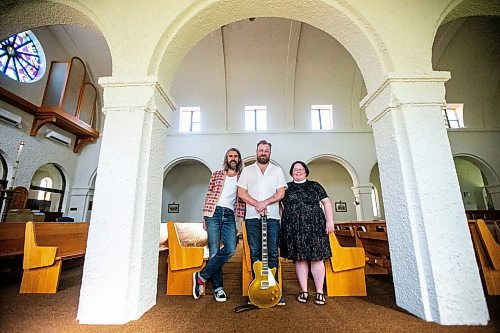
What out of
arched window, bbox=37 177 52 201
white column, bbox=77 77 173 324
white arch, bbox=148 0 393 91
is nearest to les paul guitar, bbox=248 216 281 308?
white column, bbox=77 77 173 324

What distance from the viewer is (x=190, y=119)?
9.61 m

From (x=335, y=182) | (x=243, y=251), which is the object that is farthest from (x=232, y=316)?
(x=335, y=182)

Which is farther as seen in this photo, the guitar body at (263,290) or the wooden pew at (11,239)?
the wooden pew at (11,239)

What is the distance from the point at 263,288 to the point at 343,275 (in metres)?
1.02

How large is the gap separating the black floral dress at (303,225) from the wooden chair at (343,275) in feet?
1.10

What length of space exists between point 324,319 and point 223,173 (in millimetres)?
1575

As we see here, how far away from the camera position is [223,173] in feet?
8.55

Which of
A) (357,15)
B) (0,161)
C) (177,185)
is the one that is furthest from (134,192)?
(177,185)

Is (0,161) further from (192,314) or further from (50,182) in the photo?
(192,314)

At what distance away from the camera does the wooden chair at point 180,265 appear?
2.56 meters

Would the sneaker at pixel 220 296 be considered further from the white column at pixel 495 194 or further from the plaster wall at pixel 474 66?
the white column at pixel 495 194

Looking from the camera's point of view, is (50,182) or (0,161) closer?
(0,161)

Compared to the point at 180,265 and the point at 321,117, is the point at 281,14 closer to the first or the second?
the point at 180,265

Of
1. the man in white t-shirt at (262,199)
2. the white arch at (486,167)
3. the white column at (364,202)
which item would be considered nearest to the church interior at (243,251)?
the man in white t-shirt at (262,199)
